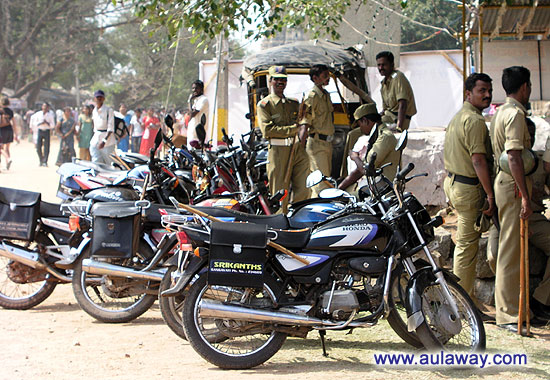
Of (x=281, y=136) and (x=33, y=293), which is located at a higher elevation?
(x=281, y=136)

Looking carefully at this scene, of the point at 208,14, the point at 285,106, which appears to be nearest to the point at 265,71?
the point at 285,106

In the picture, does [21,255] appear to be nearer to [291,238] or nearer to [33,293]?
[33,293]

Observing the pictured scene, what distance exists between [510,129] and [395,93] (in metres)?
3.51

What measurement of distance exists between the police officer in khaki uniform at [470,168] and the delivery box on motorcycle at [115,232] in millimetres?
2622

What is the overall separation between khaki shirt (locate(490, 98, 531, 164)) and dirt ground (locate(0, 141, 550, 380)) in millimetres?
1465

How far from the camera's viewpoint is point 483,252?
709cm

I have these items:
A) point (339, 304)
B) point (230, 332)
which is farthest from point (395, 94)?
point (230, 332)

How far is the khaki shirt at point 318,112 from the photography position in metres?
9.32

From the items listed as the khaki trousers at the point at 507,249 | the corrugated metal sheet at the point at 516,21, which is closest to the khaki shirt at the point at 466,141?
the khaki trousers at the point at 507,249

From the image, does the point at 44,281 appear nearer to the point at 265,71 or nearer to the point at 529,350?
the point at 529,350

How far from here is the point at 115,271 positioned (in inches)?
244

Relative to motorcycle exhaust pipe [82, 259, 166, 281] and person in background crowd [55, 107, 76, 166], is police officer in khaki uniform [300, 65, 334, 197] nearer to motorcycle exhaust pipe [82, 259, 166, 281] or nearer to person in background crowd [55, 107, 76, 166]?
motorcycle exhaust pipe [82, 259, 166, 281]

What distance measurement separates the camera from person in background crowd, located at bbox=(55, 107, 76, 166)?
76.3 ft

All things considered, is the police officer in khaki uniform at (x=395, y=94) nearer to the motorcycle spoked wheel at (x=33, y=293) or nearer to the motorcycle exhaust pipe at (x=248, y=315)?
the motorcycle spoked wheel at (x=33, y=293)
